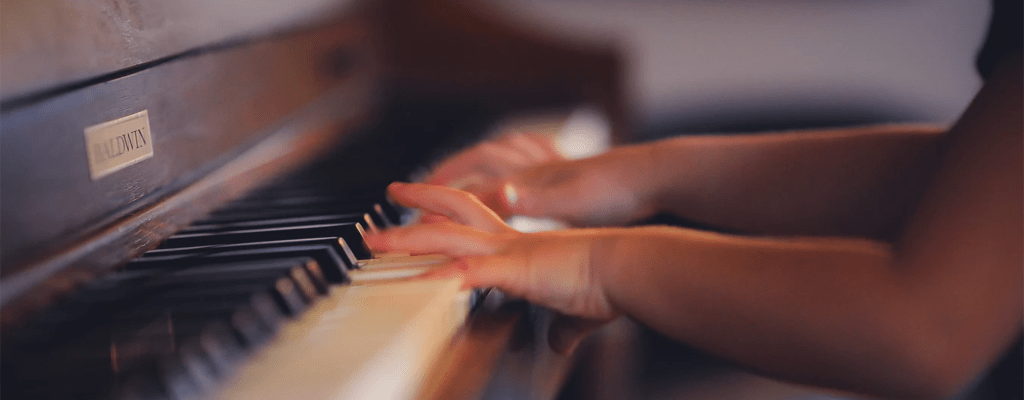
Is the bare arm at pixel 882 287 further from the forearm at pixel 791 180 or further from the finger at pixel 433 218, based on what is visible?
the forearm at pixel 791 180

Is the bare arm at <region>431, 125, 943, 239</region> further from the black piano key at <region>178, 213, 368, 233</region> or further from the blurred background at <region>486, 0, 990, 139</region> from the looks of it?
the blurred background at <region>486, 0, 990, 139</region>

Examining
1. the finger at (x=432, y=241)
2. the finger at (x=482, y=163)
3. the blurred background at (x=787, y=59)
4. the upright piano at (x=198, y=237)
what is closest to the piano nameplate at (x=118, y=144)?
the upright piano at (x=198, y=237)

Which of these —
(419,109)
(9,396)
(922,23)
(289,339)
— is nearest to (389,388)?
(289,339)

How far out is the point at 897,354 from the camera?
528mm

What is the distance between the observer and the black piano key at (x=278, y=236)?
553 millimetres

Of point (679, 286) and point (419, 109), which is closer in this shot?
point (679, 286)

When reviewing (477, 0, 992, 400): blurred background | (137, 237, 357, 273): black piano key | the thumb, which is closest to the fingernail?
the thumb

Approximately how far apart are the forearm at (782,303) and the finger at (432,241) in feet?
0.31

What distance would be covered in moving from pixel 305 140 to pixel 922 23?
1819 mm

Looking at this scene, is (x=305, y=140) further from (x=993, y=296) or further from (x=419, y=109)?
(x=993, y=296)

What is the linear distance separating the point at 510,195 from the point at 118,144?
→ 0.37m

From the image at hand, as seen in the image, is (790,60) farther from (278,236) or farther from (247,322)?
(247,322)

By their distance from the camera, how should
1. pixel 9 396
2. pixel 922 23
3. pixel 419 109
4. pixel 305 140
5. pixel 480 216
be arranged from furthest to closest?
pixel 922 23 < pixel 419 109 < pixel 305 140 < pixel 480 216 < pixel 9 396

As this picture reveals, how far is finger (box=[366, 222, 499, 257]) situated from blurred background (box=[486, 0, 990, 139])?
1.53m
